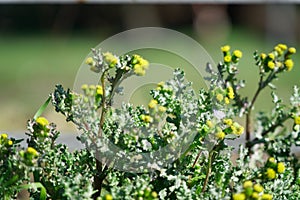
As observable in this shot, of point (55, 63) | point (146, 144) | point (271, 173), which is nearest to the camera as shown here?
point (271, 173)

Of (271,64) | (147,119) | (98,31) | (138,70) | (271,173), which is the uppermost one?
(98,31)

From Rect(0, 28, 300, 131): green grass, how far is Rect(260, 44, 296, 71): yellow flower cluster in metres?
4.79

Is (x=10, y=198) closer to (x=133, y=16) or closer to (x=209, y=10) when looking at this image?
(x=209, y=10)

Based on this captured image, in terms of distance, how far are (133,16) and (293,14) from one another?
8.09 feet

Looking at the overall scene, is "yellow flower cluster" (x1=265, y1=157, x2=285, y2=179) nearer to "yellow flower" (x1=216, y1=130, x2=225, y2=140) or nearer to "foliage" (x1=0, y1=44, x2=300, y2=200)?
"foliage" (x1=0, y1=44, x2=300, y2=200)

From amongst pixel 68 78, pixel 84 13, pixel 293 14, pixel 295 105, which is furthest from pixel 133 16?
pixel 295 105

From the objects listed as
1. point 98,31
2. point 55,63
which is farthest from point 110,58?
point 98,31

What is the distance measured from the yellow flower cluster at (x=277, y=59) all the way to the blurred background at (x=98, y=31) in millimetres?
6473

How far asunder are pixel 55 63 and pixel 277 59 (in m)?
8.59

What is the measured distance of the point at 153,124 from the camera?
6.27 ft

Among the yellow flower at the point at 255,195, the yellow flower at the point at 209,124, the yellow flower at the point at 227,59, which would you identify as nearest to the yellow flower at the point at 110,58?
the yellow flower at the point at 209,124

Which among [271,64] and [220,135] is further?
[271,64]

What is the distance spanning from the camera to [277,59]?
7.18 ft

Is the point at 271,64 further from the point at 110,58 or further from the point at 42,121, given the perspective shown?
the point at 42,121
